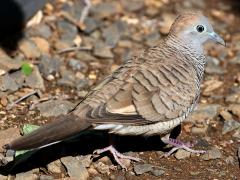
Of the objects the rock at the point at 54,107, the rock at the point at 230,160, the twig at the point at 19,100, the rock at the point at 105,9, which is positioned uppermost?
the rock at the point at 105,9

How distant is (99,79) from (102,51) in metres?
0.60

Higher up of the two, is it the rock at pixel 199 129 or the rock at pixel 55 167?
the rock at pixel 55 167

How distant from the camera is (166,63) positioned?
578 cm

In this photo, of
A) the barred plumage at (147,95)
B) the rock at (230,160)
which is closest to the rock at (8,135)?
the barred plumage at (147,95)

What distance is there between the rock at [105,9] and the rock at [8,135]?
114 inches

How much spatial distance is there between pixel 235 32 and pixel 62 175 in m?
3.92

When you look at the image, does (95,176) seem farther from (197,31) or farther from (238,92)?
(238,92)

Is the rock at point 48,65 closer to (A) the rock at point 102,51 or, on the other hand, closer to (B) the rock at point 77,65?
(B) the rock at point 77,65

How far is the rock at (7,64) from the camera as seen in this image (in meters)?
6.69

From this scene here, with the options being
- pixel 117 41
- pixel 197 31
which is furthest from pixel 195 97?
pixel 117 41

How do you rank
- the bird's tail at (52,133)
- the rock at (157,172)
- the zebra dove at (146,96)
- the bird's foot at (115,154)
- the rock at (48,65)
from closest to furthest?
the bird's tail at (52,133) → the zebra dove at (146,96) → the rock at (157,172) → the bird's foot at (115,154) → the rock at (48,65)

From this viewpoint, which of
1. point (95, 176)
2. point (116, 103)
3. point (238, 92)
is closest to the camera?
point (116, 103)

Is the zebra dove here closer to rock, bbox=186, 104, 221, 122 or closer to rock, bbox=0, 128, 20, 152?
rock, bbox=0, 128, 20, 152

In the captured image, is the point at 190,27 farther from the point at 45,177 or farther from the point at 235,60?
the point at 45,177
